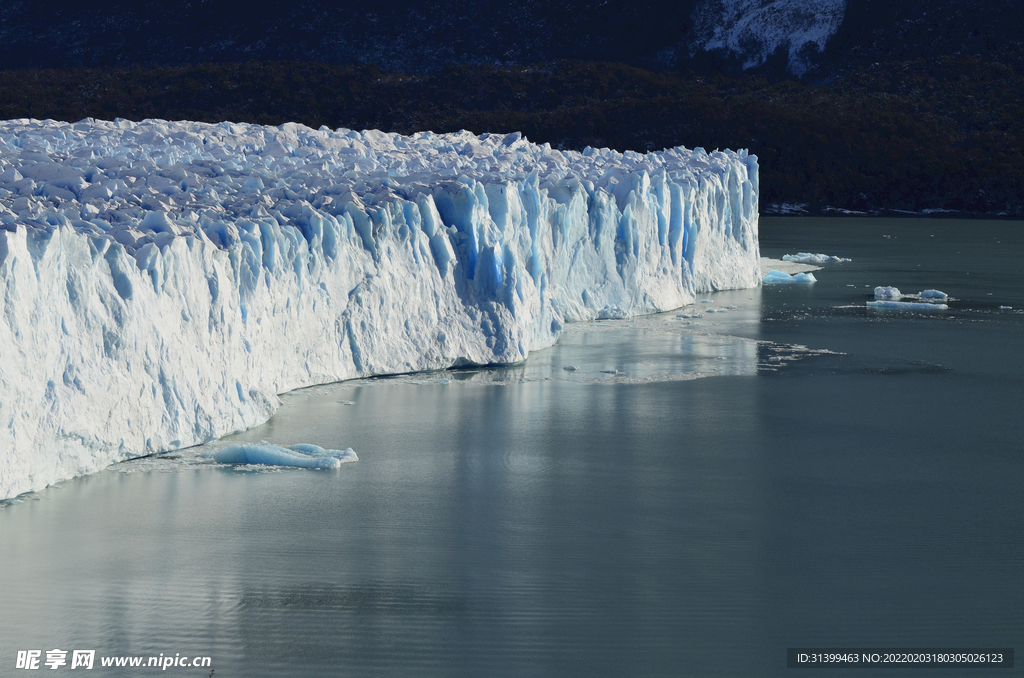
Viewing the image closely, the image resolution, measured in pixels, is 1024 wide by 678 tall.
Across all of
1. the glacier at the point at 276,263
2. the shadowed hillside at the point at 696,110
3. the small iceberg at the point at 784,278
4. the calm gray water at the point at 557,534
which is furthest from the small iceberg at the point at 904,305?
the shadowed hillside at the point at 696,110

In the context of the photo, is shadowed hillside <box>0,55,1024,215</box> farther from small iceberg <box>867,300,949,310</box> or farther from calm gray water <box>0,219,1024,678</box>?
calm gray water <box>0,219,1024,678</box>

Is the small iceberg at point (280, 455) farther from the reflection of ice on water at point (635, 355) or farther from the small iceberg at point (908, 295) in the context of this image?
the small iceberg at point (908, 295)

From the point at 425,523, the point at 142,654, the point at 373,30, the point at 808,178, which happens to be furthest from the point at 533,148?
the point at 373,30

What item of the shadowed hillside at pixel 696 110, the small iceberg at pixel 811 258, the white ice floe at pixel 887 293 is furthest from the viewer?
the shadowed hillside at pixel 696 110

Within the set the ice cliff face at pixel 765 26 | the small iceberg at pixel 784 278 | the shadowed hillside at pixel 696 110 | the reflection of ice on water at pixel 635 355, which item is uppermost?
the ice cliff face at pixel 765 26

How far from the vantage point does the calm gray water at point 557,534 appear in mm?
5094

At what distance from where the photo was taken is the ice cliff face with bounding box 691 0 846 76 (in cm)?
5259

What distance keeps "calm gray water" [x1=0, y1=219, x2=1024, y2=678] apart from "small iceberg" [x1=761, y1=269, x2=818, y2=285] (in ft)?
26.9

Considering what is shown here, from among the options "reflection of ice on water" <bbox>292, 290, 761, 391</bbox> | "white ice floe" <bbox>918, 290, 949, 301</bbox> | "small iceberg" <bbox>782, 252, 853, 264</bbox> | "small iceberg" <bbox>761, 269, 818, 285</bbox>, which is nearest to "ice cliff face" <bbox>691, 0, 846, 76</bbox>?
"small iceberg" <bbox>782, 252, 853, 264</bbox>

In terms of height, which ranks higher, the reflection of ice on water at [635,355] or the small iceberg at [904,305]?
the small iceberg at [904,305]

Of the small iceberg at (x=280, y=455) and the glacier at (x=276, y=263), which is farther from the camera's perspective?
the small iceberg at (x=280, y=455)

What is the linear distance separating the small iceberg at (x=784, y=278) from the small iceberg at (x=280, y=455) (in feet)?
41.2

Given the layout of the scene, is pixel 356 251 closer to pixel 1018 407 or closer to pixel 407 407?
pixel 407 407

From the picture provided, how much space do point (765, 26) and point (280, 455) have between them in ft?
167
